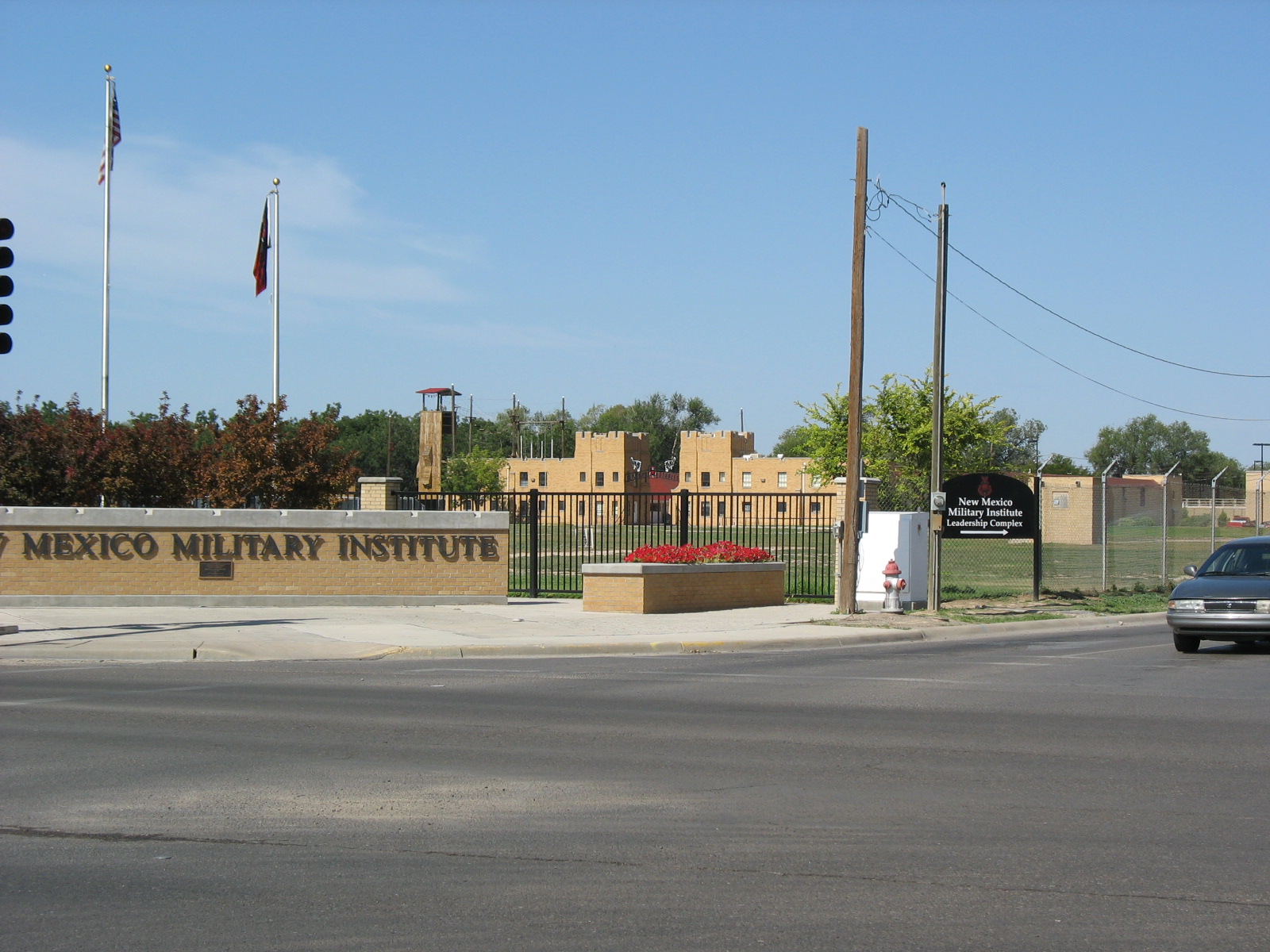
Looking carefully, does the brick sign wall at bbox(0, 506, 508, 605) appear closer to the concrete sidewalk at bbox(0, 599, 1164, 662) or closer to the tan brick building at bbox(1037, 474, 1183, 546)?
the concrete sidewalk at bbox(0, 599, 1164, 662)

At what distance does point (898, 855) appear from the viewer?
6348 millimetres

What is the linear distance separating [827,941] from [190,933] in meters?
2.70

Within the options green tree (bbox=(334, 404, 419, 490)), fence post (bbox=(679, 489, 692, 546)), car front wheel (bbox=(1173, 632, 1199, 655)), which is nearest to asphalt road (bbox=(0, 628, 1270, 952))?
car front wheel (bbox=(1173, 632, 1199, 655))

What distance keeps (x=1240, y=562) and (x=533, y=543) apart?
1213 centimetres

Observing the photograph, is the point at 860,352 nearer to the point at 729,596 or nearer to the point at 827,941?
the point at 729,596

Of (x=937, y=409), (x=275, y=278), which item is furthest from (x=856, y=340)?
(x=275, y=278)

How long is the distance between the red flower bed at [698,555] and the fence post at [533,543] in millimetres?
Answer: 1915

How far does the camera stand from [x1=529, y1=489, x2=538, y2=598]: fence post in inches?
898

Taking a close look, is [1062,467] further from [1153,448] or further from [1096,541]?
[1096,541]

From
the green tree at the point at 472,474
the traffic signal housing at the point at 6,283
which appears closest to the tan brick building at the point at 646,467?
the green tree at the point at 472,474

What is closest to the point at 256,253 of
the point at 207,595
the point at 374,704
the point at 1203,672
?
the point at 207,595

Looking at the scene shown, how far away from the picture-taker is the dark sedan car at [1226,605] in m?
16.0

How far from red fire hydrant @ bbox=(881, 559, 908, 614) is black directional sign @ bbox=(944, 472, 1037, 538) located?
9.39 feet

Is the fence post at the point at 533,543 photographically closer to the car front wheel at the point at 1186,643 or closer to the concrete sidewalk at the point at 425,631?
the concrete sidewalk at the point at 425,631
